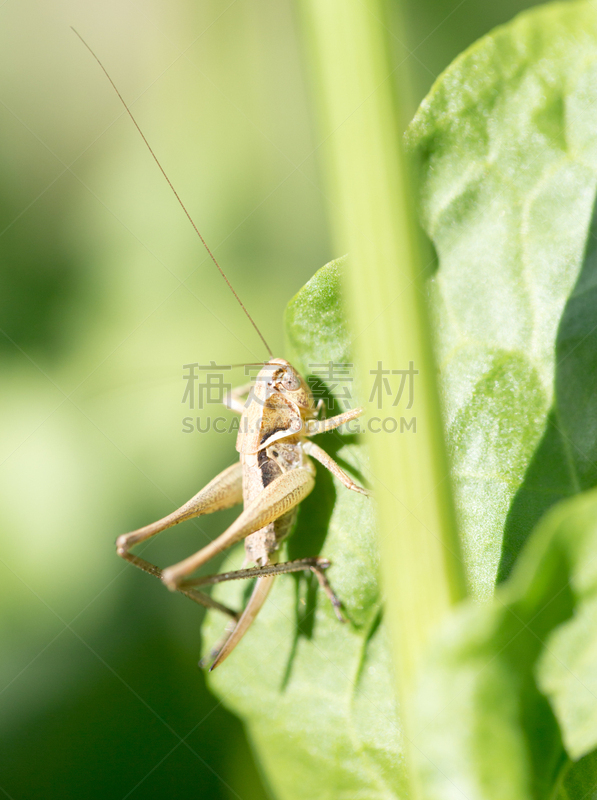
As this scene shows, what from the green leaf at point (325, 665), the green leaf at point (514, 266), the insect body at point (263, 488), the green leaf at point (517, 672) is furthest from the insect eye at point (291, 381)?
the green leaf at point (517, 672)

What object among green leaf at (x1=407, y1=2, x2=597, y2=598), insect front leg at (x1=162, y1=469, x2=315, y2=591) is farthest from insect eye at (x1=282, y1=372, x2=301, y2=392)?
green leaf at (x1=407, y1=2, x2=597, y2=598)

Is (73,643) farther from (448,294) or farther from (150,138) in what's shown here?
(150,138)

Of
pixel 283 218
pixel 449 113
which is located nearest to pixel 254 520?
pixel 449 113

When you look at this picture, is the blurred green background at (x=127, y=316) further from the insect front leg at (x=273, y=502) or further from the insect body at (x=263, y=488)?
the insect front leg at (x=273, y=502)

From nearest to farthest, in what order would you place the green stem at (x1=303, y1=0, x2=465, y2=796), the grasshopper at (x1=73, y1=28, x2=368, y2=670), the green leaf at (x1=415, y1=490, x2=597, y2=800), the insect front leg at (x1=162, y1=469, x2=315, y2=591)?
the green leaf at (x1=415, y1=490, x2=597, y2=800) < the green stem at (x1=303, y1=0, x2=465, y2=796) < the grasshopper at (x1=73, y1=28, x2=368, y2=670) < the insect front leg at (x1=162, y1=469, x2=315, y2=591)

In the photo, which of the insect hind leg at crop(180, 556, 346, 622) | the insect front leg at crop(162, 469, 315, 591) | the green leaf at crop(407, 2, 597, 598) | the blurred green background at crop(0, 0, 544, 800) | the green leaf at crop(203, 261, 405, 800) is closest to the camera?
the green leaf at crop(407, 2, 597, 598)

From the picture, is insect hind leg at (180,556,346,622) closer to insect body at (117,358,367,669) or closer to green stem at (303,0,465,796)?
insect body at (117,358,367,669)
